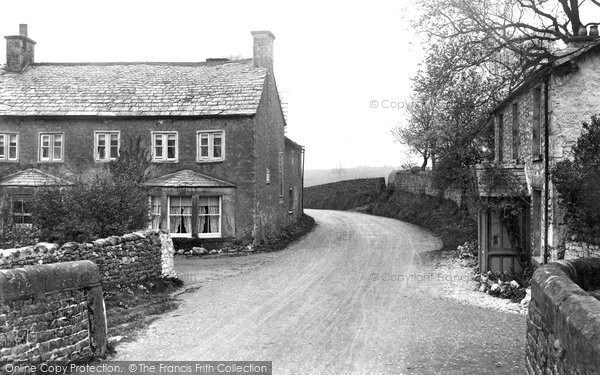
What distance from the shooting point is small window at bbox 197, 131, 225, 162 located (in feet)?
77.6

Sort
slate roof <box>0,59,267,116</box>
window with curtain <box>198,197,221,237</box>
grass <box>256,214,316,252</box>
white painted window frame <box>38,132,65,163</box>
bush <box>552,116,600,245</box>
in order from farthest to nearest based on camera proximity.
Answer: white painted window frame <box>38,132,65,163</box> → slate roof <box>0,59,267,116</box> → grass <box>256,214,316,252</box> → window with curtain <box>198,197,221,237</box> → bush <box>552,116,600,245</box>

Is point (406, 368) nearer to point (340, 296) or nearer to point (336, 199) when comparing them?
point (340, 296)

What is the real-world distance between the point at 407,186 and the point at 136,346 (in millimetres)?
32382

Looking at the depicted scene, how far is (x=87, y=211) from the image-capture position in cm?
1342

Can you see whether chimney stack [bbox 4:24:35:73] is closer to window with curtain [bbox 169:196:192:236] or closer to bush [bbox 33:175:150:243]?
window with curtain [bbox 169:196:192:236]

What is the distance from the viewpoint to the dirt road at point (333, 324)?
8.79 m

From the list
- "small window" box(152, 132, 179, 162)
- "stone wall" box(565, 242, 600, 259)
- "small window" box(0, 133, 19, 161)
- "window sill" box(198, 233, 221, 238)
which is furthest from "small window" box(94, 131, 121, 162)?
"stone wall" box(565, 242, 600, 259)

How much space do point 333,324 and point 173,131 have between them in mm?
15514

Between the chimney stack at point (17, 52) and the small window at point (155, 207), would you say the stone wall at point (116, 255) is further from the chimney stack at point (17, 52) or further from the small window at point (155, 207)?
the chimney stack at point (17, 52)

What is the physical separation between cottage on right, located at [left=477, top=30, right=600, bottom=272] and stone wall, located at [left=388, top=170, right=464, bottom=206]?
12516 millimetres

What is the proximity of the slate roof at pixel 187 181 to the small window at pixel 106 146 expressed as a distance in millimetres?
2696

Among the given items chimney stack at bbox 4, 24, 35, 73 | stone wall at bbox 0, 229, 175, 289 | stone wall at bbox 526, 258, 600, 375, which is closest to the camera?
stone wall at bbox 526, 258, 600, 375

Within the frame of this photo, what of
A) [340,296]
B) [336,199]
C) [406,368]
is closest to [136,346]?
[406,368]

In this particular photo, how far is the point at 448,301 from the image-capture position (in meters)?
13.5
